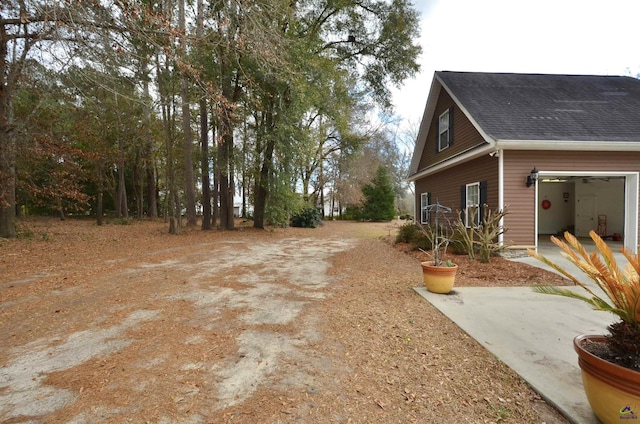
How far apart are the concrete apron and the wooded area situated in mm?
5301

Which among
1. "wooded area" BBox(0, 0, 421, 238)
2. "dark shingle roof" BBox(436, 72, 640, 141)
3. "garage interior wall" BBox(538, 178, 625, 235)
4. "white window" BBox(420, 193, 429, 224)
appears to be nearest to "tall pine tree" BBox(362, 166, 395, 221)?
"wooded area" BBox(0, 0, 421, 238)

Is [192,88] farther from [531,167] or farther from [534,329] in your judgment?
[534,329]

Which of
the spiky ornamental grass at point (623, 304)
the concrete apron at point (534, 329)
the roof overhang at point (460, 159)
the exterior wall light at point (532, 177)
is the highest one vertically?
the roof overhang at point (460, 159)

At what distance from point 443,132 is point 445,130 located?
0.57 ft

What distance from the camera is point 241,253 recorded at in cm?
906

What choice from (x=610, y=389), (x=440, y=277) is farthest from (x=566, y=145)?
(x=610, y=389)

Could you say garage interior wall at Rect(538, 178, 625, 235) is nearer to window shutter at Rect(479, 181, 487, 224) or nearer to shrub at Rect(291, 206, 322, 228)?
window shutter at Rect(479, 181, 487, 224)

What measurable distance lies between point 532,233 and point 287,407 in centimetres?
826

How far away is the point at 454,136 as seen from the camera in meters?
10.2

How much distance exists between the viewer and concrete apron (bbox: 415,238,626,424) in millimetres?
2279

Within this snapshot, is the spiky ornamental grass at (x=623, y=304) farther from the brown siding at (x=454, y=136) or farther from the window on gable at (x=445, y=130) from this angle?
the window on gable at (x=445, y=130)

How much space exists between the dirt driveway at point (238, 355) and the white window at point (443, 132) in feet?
23.4

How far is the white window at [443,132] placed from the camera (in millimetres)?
10891

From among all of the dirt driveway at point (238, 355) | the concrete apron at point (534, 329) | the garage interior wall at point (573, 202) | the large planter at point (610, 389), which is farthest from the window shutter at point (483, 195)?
the large planter at point (610, 389)
